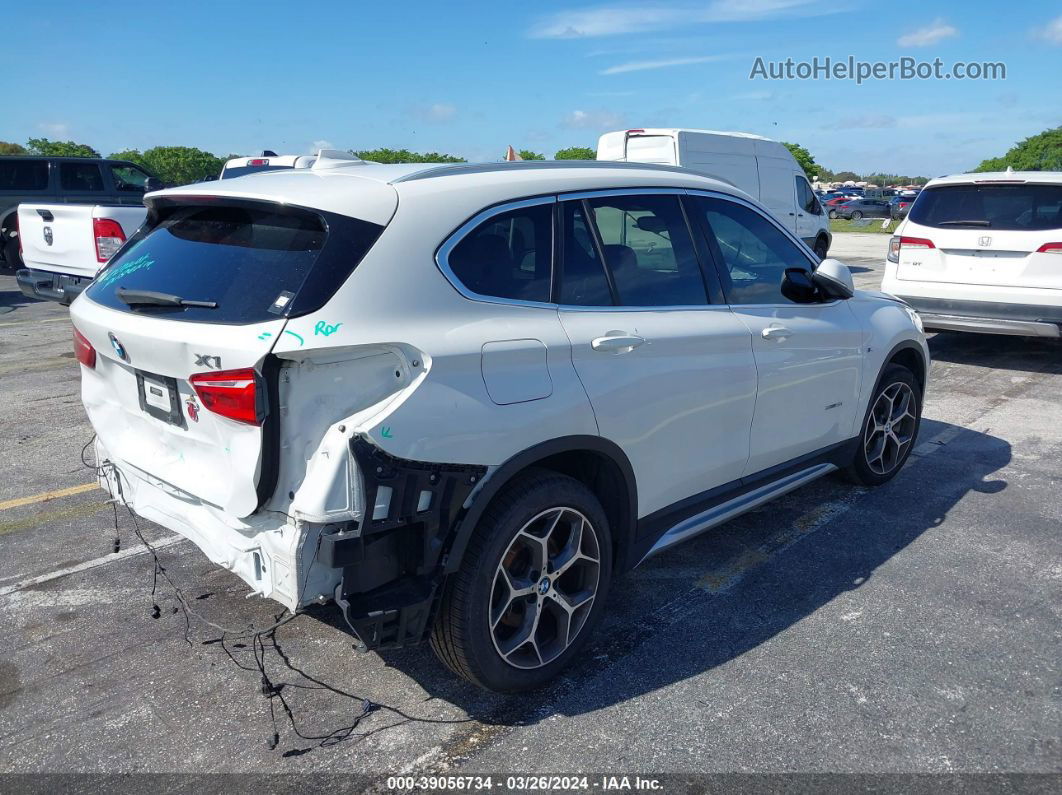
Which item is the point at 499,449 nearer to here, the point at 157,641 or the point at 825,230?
the point at 157,641

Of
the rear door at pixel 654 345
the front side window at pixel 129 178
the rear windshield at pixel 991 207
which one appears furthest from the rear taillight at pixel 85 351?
the front side window at pixel 129 178

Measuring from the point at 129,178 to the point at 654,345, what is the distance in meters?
15.8

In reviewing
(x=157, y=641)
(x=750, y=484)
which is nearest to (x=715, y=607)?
(x=750, y=484)

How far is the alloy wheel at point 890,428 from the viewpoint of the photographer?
5113 mm

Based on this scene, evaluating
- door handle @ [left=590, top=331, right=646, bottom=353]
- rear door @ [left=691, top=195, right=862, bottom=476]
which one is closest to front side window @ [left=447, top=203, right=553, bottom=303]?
door handle @ [left=590, top=331, right=646, bottom=353]

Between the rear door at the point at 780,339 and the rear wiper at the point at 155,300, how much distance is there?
2.21 m

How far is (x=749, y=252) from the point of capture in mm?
4199

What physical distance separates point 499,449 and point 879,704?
1.69 metres

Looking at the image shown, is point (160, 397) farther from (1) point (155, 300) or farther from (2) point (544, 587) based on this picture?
(2) point (544, 587)

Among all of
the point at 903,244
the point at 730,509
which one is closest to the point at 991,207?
the point at 903,244

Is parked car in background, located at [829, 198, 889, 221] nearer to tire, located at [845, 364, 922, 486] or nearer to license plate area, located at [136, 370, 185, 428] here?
tire, located at [845, 364, 922, 486]

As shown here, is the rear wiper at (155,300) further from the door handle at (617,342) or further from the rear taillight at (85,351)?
the door handle at (617,342)

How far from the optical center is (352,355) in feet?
8.64

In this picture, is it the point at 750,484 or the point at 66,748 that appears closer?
the point at 66,748
